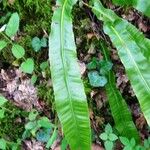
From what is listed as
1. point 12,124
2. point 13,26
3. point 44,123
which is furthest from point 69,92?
point 12,124

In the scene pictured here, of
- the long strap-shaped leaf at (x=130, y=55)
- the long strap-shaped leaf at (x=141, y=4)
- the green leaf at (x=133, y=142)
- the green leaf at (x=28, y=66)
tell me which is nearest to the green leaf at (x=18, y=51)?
the green leaf at (x=28, y=66)

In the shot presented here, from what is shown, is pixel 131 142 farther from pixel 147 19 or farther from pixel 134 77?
pixel 147 19

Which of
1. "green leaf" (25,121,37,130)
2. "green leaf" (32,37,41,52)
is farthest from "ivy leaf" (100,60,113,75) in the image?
"green leaf" (25,121,37,130)

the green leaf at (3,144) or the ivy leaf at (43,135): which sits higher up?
the green leaf at (3,144)

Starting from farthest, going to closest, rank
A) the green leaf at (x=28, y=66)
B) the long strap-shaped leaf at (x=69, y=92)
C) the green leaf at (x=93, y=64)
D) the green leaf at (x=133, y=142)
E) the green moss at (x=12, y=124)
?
the green moss at (x=12, y=124)
the green leaf at (x=93, y=64)
the green leaf at (x=28, y=66)
the green leaf at (x=133, y=142)
the long strap-shaped leaf at (x=69, y=92)

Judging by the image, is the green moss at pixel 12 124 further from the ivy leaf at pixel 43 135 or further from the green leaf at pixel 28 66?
the green leaf at pixel 28 66

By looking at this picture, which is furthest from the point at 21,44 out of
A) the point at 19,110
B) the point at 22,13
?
the point at 19,110
